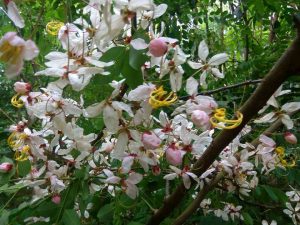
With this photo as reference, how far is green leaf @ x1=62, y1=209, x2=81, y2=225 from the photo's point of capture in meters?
0.84

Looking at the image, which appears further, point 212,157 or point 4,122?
point 4,122

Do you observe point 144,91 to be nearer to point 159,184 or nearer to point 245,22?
point 159,184

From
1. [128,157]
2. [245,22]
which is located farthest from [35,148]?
[245,22]

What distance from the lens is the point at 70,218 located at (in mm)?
848

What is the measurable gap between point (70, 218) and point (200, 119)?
0.35 meters

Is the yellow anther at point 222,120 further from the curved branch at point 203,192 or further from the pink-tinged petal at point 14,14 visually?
the pink-tinged petal at point 14,14

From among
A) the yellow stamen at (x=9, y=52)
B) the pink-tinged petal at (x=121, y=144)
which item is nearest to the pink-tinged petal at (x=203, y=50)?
the pink-tinged petal at (x=121, y=144)

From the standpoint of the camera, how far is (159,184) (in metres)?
1.11

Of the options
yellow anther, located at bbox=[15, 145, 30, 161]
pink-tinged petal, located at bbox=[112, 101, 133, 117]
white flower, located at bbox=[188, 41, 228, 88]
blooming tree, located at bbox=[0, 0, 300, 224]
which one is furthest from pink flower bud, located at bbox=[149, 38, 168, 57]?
yellow anther, located at bbox=[15, 145, 30, 161]

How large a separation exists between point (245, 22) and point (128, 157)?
1.60 meters

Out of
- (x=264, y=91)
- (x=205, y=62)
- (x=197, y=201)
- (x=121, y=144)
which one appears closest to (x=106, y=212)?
(x=197, y=201)

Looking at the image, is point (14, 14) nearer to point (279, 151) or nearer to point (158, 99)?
point (158, 99)

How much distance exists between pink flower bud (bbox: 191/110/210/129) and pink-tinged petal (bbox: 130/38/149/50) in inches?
6.4

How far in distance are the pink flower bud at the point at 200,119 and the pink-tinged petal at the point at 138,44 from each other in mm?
162
